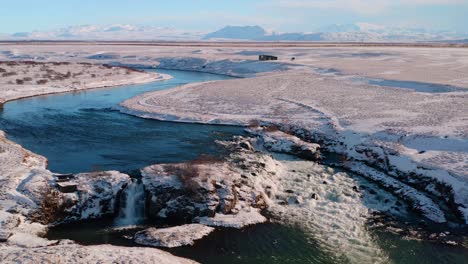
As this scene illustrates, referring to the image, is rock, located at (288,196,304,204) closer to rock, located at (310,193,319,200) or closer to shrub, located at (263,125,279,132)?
rock, located at (310,193,319,200)

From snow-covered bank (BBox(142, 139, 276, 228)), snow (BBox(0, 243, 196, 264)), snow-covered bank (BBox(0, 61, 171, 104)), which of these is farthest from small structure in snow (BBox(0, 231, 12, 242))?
snow-covered bank (BBox(0, 61, 171, 104))

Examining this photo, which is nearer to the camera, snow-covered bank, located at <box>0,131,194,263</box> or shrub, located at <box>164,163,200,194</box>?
snow-covered bank, located at <box>0,131,194,263</box>

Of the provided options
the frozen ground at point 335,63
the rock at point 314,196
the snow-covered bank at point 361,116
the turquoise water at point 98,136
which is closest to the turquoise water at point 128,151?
the turquoise water at point 98,136

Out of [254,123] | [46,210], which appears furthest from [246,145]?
[46,210]

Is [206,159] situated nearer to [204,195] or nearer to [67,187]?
[204,195]

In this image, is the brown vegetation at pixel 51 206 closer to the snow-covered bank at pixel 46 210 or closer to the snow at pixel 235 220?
the snow-covered bank at pixel 46 210

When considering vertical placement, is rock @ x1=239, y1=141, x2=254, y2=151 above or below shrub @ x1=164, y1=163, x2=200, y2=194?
below
